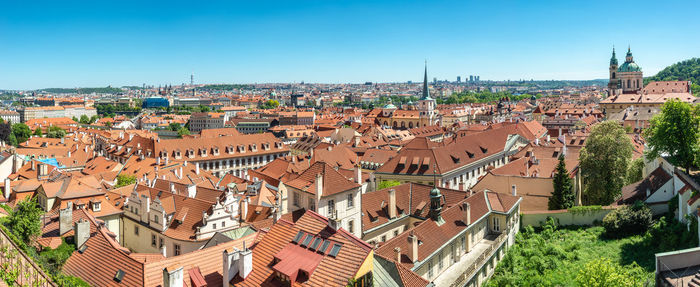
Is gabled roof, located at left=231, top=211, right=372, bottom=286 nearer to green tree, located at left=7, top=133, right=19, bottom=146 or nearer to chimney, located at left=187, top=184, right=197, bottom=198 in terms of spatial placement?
chimney, located at left=187, top=184, right=197, bottom=198

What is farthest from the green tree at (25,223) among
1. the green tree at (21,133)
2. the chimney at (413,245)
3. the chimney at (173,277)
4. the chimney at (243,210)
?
the green tree at (21,133)

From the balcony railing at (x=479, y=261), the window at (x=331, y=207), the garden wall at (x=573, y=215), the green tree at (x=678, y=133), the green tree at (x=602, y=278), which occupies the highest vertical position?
the green tree at (x=678, y=133)

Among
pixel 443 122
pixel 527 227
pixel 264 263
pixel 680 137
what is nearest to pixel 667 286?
pixel 264 263

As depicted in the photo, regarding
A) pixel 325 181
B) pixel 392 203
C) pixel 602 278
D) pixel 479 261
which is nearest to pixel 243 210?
pixel 325 181

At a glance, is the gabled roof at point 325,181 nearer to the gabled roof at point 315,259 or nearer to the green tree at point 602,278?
the gabled roof at point 315,259

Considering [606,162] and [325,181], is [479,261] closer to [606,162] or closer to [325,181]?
[325,181]

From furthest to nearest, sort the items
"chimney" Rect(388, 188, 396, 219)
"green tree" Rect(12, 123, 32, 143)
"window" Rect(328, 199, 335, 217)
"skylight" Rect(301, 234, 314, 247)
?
1. "green tree" Rect(12, 123, 32, 143)
2. "chimney" Rect(388, 188, 396, 219)
3. "window" Rect(328, 199, 335, 217)
4. "skylight" Rect(301, 234, 314, 247)

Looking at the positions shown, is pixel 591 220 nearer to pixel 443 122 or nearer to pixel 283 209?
pixel 283 209

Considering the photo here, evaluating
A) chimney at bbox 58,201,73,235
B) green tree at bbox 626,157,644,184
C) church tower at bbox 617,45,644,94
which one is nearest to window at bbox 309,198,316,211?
chimney at bbox 58,201,73,235
